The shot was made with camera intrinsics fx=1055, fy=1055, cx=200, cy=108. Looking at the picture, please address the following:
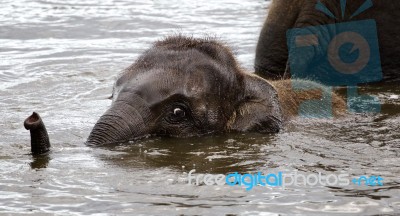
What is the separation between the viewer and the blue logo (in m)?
11.4

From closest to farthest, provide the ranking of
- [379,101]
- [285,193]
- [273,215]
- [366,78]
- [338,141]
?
[273,215], [285,193], [338,141], [379,101], [366,78]

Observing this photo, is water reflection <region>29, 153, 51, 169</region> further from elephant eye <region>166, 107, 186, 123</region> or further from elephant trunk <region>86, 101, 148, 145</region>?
elephant eye <region>166, 107, 186, 123</region>

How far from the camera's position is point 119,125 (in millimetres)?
8258

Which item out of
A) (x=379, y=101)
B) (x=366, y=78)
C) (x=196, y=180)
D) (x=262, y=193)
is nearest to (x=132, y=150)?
(x=196, y=180)

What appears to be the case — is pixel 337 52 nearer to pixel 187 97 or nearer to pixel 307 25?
pixel 307 25

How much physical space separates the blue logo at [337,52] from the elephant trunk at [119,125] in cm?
330

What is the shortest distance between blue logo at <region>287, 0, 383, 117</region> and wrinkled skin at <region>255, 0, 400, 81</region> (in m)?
0.05

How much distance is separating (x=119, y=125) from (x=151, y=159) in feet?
1.44

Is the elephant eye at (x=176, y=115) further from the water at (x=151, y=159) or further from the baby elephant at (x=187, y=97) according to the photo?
the water at (x=151, y=159)

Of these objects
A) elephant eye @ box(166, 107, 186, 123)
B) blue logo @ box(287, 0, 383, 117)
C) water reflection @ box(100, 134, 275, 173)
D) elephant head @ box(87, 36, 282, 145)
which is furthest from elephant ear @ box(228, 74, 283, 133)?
blue logo @ box(287, 0, 383, 117)

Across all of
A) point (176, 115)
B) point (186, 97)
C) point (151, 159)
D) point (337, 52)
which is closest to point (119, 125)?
point (151, 159)

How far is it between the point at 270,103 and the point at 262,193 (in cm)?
212

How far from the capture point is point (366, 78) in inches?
462

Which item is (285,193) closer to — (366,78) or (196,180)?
(196,180)
